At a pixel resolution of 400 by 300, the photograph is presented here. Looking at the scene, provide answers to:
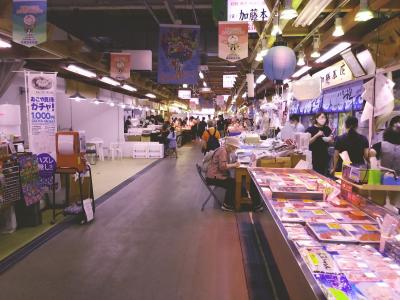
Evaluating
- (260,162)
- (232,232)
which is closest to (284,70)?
(260,162)

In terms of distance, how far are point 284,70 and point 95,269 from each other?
3.90 m

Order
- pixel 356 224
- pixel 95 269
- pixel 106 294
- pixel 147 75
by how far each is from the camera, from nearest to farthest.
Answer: pixel 356 224 → pixel 106 294 → pixel 95 269 → pixel 147 75

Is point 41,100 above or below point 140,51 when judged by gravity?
below

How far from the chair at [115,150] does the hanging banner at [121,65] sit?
5.29 meters

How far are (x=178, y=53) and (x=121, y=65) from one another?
306 cm

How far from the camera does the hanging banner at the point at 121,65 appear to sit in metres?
11.0

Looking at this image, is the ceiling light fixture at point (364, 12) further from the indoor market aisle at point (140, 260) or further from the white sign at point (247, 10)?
the indoor market aisle at point (140, 260)

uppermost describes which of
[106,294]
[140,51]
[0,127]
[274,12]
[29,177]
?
[140,51]

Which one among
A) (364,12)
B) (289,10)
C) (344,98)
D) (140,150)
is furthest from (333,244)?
(140,150)

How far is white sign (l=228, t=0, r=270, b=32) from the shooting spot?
20.5 feet

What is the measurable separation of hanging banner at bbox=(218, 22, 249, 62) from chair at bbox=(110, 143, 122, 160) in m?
9.36

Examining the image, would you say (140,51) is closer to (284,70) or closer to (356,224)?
(284,70)

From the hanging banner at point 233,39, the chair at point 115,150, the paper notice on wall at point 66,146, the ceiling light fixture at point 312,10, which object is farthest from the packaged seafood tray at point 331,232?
the chair at point 115,150

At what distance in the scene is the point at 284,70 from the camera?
5.13 meters
